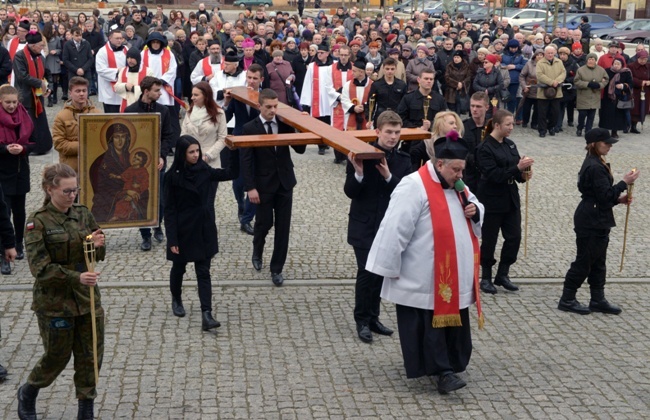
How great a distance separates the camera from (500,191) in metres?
9.66

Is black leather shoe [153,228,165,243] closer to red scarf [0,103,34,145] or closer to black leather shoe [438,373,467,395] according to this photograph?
red scarf [0,103,34,145]

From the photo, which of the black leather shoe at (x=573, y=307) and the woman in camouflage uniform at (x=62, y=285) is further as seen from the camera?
the black leather shoe at (x=573, y=307)

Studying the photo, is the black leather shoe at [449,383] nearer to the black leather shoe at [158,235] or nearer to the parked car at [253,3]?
the black leather shoe at [158,235]

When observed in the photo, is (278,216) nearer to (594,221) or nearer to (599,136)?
(594,221)

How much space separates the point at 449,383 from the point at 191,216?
8.60ft

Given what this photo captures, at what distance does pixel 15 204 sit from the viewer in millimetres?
10477

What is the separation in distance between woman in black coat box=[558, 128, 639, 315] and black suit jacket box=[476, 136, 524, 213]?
644mm

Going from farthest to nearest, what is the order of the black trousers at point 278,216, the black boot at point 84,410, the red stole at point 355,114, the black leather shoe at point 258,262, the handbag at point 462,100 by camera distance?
the handbag at point 462,100 < the red stole at point 355,114 < the black leather shoe at point 258,262 < the black trousers at point 278,216 < the black boot at point 84,410

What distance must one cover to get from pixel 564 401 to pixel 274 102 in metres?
3.98

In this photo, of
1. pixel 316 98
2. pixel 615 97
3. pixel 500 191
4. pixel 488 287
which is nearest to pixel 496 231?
pixel 500 191

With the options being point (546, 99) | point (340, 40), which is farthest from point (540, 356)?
point (340, 40)

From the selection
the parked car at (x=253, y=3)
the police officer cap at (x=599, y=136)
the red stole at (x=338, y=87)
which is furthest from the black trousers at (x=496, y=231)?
the parked car at (x=253, y=3)

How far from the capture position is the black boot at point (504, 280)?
9938mm

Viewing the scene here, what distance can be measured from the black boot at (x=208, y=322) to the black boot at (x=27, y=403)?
206 cm
